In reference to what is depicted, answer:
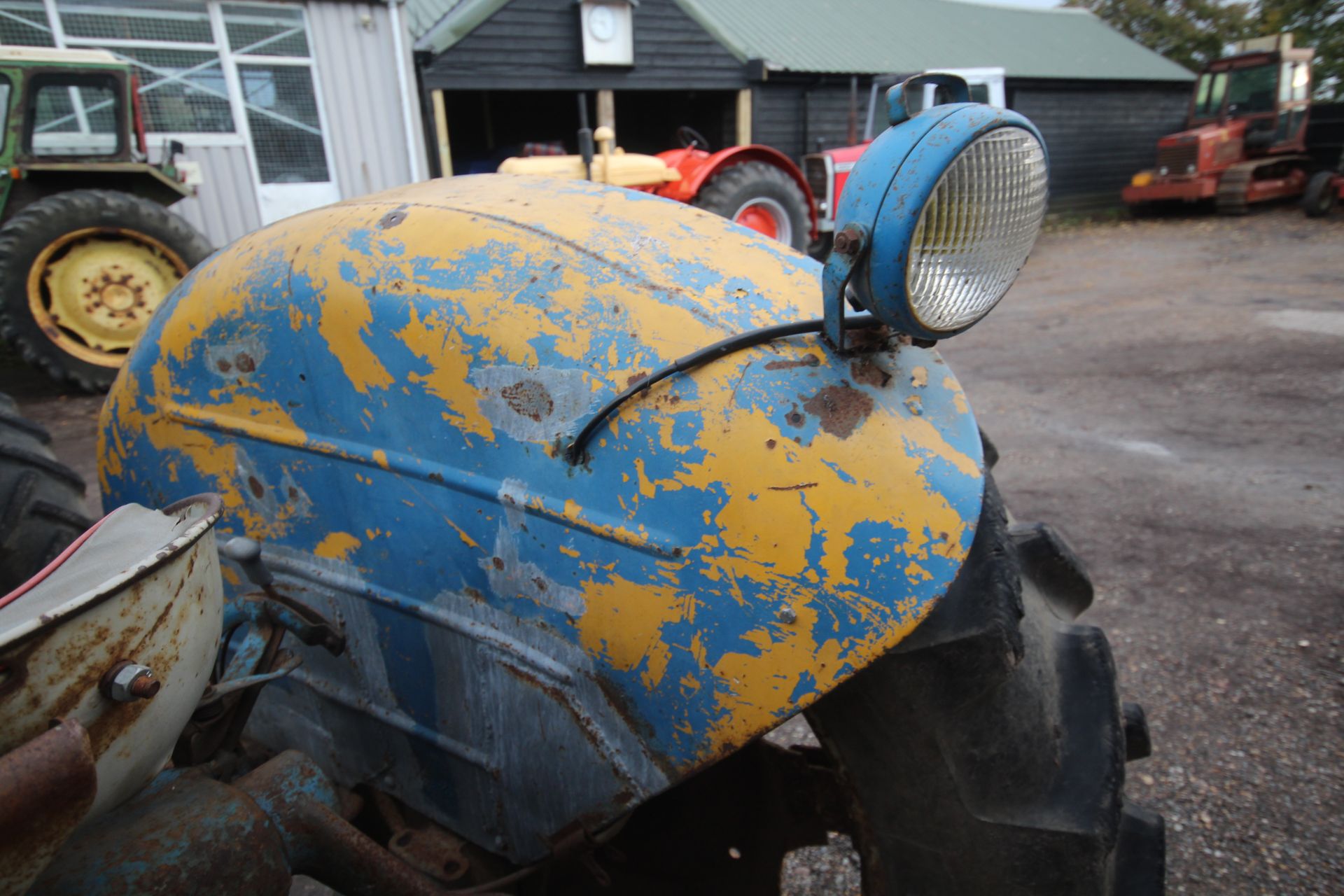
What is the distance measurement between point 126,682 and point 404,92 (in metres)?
9.67

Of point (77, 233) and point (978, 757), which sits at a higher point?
point (77, 233)

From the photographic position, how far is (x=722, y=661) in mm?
984

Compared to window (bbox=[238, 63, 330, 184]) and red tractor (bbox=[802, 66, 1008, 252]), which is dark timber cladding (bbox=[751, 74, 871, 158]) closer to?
red tractor (bbox=[802, 66, 1008, 252])

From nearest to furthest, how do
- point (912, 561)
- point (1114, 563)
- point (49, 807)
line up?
point (49, 807), point (912, 561), point (1114, 563)

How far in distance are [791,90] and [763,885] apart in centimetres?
1288

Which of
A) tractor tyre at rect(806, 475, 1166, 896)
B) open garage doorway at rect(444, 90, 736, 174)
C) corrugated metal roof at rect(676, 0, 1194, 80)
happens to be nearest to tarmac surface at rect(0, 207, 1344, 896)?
tractor tyre at rect(806, 475, 1166, 896)

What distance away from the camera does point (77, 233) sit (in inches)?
234

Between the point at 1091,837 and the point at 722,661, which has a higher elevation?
the point at 722,661

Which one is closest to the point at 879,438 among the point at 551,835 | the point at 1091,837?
the point at 1091,837

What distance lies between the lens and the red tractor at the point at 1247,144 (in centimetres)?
1266

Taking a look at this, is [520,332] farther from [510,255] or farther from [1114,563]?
[1114,563]

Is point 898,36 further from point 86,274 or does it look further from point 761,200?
point 86,274

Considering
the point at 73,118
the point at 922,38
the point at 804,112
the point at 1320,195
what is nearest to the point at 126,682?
the point at 73,118

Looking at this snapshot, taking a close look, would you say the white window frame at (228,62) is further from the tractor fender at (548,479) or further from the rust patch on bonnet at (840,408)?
the rust patch on bonnet at (840,408)
